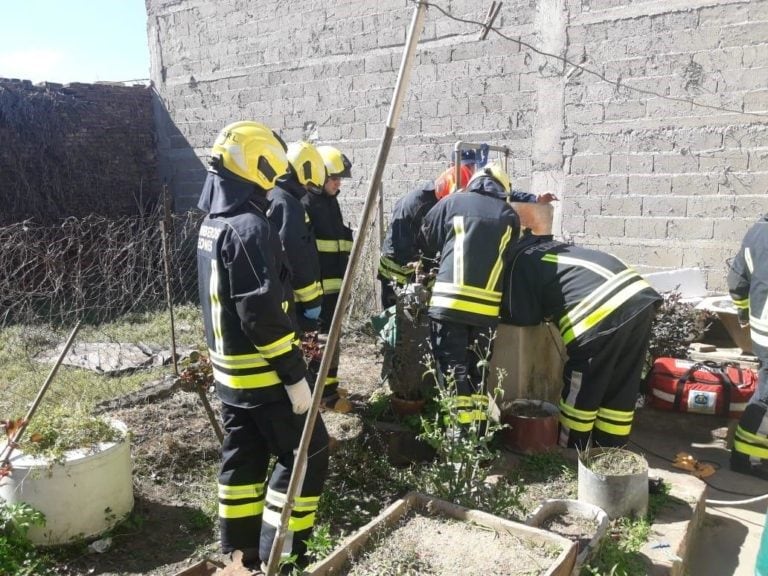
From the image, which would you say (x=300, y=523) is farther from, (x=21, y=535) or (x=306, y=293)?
(x=306, y=293)

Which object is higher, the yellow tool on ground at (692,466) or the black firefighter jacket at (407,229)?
the black firefighter jacket at (407,229)

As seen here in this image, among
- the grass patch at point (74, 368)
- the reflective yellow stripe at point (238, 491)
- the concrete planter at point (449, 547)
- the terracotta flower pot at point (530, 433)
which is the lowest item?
the grass patch at point (74, 368)

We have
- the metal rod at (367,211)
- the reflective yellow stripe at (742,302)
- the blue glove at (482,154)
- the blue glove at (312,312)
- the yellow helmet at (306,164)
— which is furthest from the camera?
the blue glove at (482,154)

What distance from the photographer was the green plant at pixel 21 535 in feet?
10.1

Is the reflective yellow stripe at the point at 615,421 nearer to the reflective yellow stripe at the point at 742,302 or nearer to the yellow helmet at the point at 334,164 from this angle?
the reflective yellow stripe at the point at 742,302

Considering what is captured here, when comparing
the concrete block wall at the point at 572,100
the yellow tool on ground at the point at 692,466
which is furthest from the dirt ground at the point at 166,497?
the concrete block wall at the point at 572,100

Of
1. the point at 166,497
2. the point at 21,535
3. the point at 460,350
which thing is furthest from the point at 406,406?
the point at 21,535

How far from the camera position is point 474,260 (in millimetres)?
3750

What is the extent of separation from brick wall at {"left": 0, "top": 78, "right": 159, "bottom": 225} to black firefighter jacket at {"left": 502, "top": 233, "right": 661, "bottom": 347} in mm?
8508

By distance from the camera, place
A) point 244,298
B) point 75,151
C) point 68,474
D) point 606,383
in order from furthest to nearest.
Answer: point 75,151, point 606,383, point 68,474, point 244,298

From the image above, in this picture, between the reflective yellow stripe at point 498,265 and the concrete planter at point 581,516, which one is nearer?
the concrete planter at point 581,516

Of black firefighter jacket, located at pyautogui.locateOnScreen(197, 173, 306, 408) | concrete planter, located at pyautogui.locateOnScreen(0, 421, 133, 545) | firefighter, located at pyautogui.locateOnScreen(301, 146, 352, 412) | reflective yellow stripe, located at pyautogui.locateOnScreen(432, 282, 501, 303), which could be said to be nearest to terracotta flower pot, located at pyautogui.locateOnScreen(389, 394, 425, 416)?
firefighter, located at pyautogui.locateOnScreen(301, 146, 352, 412)

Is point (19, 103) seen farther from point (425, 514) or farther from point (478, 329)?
point (425, 514)

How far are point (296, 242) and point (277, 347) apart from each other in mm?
1731
